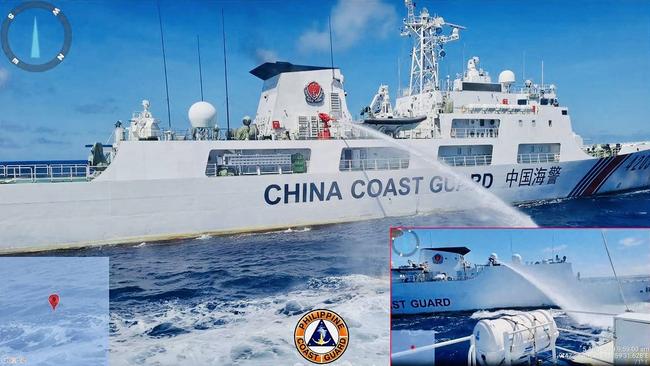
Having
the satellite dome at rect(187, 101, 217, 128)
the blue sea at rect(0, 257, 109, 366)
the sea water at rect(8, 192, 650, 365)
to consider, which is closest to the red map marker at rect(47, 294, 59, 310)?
the blue sea at rect(0, 257, 109, 366)

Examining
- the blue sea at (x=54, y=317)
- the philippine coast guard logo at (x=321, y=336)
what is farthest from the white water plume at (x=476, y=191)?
the blue sea at (x=54, y=317)

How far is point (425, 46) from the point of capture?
31.3ft

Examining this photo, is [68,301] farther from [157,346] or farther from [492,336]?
[492,336]

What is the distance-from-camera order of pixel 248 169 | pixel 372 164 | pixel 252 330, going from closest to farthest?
1. pixel 252 330
2. pixel 248 169
3. pixel 372 164

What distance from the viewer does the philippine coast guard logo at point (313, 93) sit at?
371 inches

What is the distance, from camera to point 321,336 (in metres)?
4.82

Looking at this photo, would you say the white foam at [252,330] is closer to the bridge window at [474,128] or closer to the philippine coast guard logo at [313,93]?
the philippine coast guard logo at [313,93]

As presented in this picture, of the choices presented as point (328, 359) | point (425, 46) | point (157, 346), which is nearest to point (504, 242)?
point (328, 359)

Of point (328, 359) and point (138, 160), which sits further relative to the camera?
point (138, 160)

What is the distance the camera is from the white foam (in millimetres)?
4648

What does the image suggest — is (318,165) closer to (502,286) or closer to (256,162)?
(256,162)

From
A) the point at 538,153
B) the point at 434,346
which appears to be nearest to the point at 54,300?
the point at 434,346

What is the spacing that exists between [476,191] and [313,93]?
358 cm

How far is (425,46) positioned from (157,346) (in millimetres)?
7401
